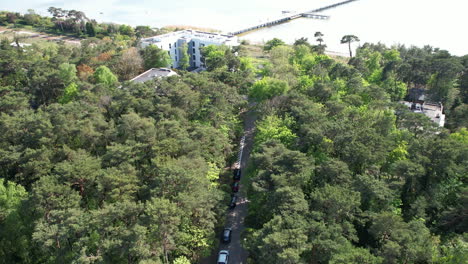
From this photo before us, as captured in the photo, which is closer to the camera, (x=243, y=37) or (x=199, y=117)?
(x=199, y=117)

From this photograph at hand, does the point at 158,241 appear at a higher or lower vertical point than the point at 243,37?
lower

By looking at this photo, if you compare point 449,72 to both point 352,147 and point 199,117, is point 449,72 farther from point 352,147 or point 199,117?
point 199,117

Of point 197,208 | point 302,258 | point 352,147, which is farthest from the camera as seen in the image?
point 352,147

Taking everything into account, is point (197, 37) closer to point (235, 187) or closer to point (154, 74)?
point (154, 74)

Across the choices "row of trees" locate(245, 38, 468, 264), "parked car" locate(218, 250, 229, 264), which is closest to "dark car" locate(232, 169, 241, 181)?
"row of trees" locate(245, 38, 468, 264)

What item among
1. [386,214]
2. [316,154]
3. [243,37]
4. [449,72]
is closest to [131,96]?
[316,154]

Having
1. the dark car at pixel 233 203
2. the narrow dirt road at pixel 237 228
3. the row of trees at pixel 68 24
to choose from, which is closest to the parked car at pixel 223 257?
the narrow dirt road at pixel 237 228

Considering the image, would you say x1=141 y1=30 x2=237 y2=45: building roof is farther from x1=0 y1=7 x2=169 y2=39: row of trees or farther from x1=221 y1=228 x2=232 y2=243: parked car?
x1=221 y1=228 x2=232 y2=243: parked car

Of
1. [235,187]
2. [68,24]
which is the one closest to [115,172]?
[235,187]
